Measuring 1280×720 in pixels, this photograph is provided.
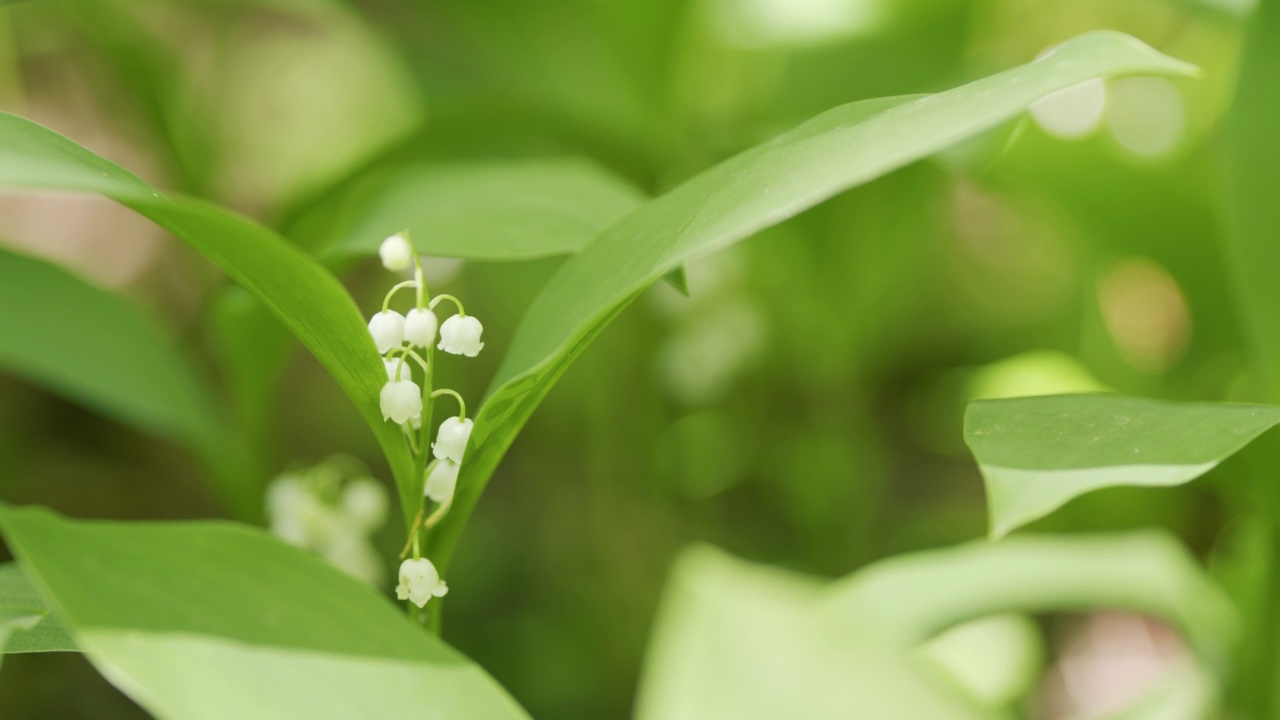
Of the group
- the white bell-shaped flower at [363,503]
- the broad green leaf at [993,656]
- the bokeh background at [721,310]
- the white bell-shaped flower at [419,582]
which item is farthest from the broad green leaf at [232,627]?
the broad green leaf at [993,656]

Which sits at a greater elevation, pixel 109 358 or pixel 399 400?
pixel 109 358

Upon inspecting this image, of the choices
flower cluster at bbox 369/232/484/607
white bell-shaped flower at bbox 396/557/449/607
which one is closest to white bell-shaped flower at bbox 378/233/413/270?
flower cluster at bbox 369/232/484/607

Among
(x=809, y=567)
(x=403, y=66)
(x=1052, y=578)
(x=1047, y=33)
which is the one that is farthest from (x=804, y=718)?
(x=1047, y=33)

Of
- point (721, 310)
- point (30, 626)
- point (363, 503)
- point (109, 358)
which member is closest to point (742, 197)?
point (30, 626)

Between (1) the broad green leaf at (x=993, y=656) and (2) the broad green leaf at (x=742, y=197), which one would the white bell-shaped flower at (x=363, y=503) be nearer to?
(2) the broad green leaf at (x=742, y=197)

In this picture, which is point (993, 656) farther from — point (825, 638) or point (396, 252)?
point (396, 252)

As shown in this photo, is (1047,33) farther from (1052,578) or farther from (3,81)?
(3,81)
